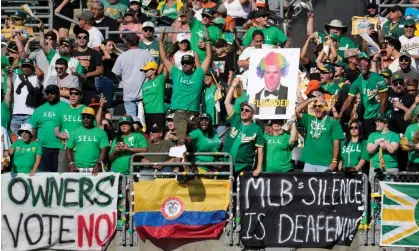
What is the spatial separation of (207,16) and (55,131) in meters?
3.61

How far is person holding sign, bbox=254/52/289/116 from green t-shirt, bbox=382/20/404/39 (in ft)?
11.4

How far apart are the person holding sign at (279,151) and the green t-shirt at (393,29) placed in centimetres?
492

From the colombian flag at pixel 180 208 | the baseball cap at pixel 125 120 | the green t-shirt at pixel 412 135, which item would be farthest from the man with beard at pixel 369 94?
the baseball cap at pixel 125 120

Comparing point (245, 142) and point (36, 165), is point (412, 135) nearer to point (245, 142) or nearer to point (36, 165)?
point (245, 142)

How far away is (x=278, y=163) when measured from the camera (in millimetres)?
24500

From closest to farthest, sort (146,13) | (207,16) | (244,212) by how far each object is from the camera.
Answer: (244,212) → (207,16) → (146,13)

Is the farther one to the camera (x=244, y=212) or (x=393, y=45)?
(x=393, y=45)

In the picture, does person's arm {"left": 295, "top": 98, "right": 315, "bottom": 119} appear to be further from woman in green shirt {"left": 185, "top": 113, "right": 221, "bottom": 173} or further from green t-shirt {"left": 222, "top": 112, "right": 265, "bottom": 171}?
woman in green shirt {"left": 185, "top": 113, "right": 221, "bottom": 173}

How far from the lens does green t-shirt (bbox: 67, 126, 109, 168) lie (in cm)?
2497

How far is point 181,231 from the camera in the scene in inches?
965

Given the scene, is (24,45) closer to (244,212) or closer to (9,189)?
(9,189)

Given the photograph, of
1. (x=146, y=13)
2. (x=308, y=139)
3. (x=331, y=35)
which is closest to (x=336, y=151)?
(x=308, y=139)

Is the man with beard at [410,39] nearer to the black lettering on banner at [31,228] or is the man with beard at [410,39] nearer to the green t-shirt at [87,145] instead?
the green t-shirt at [87,145]

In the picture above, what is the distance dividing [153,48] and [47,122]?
2.90 metres
